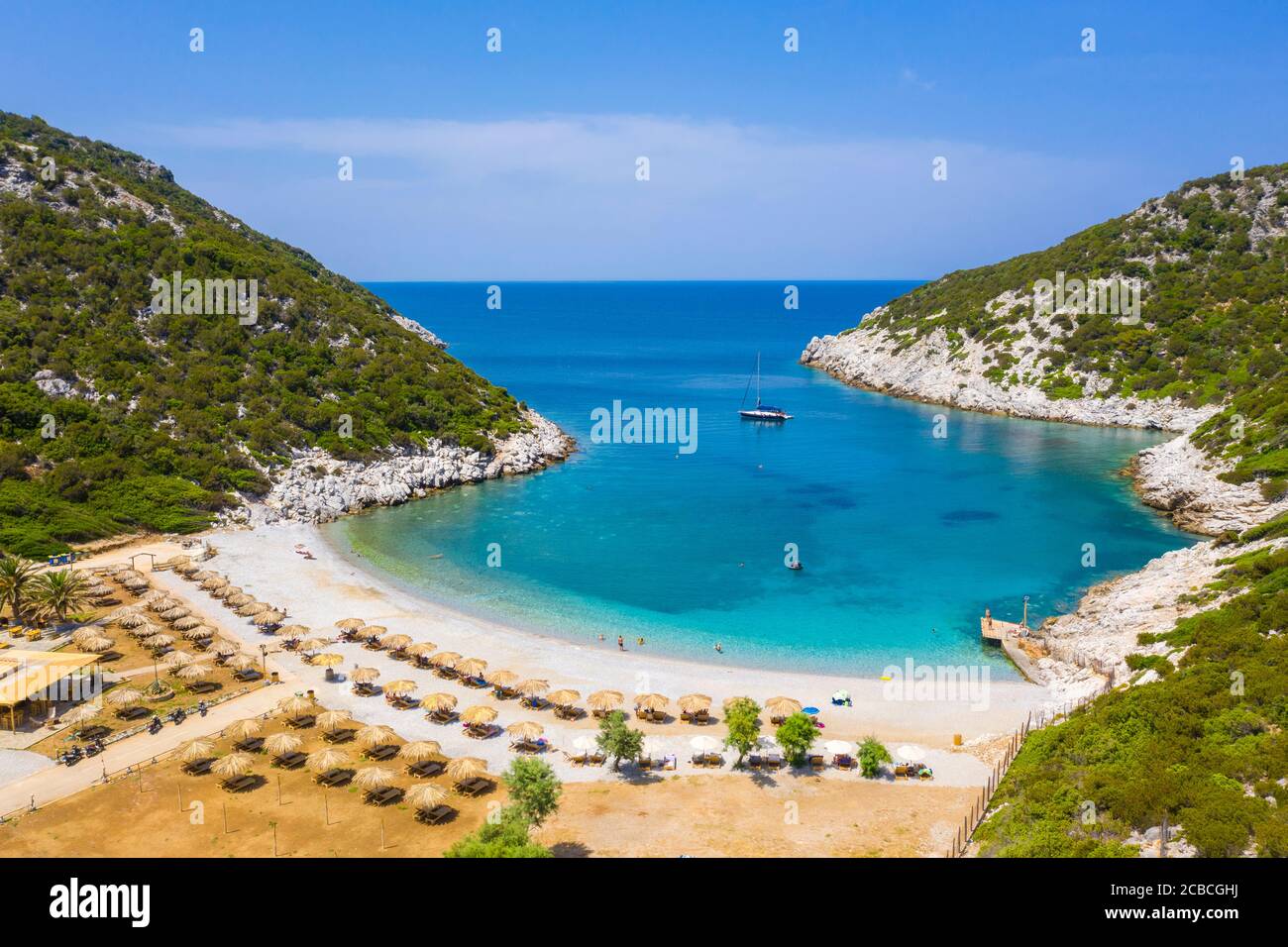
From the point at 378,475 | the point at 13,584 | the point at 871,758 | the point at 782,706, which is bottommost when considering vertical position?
the point at 871,758

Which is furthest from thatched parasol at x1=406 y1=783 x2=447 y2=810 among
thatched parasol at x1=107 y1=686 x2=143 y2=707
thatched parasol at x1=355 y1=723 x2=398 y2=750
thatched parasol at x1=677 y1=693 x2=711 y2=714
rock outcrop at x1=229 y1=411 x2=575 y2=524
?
rock outcrop at x1=229 y1=411 x2=575 y2=524

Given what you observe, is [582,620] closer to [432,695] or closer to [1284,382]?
[432,695]

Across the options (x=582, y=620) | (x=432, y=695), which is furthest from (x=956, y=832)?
(x=582, y=620)

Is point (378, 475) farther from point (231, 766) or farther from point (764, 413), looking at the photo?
point (764, 413)

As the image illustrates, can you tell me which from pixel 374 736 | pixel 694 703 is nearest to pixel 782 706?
pixel 694 703

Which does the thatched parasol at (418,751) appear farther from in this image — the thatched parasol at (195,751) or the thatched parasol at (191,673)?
the thatched parasol at (191,673)

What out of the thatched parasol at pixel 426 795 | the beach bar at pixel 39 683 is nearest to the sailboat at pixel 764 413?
the beach bar at pixel 39 683
